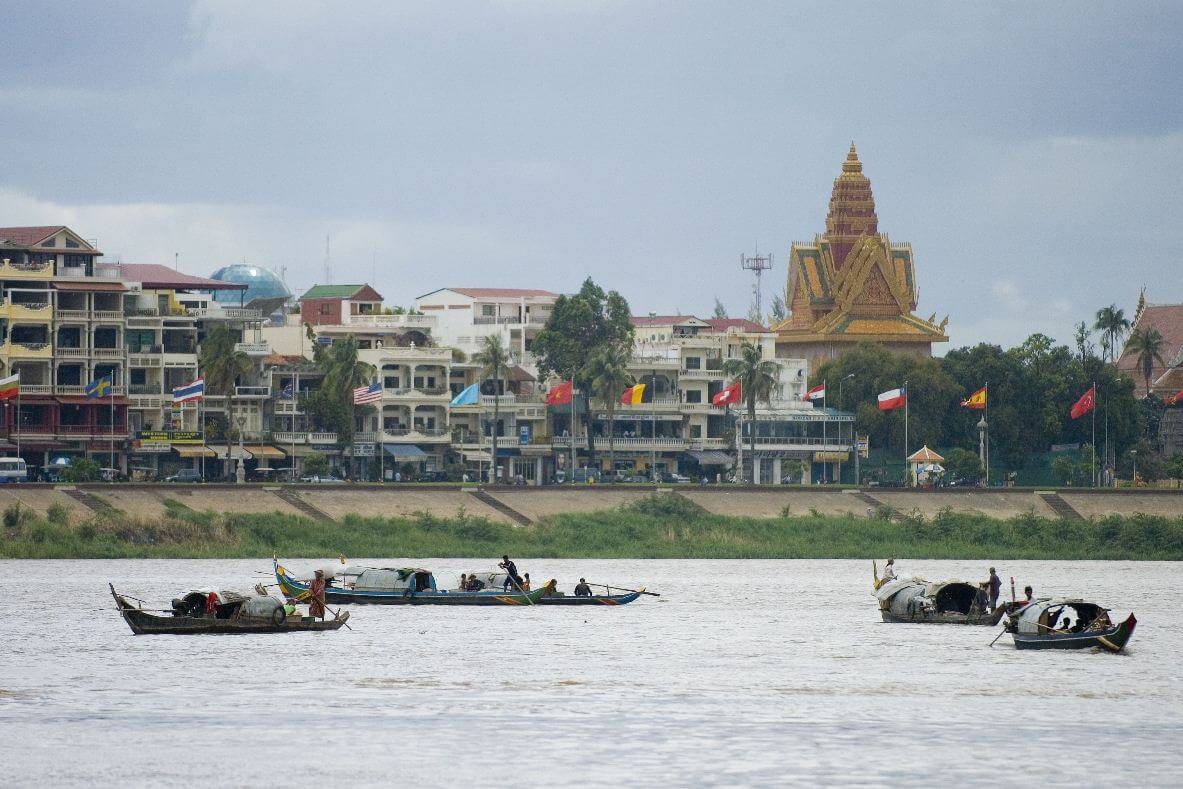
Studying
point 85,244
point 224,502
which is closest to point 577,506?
point 224,502

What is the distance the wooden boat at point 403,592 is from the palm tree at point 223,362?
56.4 meters

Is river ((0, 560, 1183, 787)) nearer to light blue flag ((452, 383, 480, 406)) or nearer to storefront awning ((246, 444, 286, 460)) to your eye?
light blue flag ((452, 383, 480, 406))

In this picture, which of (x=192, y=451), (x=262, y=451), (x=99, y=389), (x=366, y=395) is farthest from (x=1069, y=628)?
(x=262, y=451)

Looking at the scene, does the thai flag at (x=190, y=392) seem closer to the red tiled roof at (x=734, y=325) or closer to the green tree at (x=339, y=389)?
the green tree at (x=339, y=389)

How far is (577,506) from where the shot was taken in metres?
111

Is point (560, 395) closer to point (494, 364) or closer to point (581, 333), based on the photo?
point (494, 364)

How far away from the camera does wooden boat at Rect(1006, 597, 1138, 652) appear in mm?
58062

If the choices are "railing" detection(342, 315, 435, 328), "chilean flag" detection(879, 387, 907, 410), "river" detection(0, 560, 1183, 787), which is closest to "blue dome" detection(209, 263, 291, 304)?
"railing" detection(342, 315, 435, 328)

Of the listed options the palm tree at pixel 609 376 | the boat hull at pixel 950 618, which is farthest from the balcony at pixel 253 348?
the boat hull at pixel 950 618

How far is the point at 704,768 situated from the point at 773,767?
137cm

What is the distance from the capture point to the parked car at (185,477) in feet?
379

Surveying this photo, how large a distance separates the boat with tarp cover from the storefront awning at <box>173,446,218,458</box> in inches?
2677

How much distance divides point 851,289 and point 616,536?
74.7 m

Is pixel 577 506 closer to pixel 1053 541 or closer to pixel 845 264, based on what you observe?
pixel 1053 541
